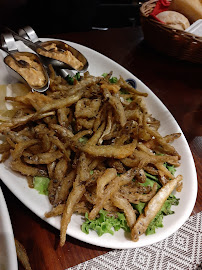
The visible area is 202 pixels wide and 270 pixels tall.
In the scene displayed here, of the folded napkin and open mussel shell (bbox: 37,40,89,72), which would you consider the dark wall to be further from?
the folded napkin

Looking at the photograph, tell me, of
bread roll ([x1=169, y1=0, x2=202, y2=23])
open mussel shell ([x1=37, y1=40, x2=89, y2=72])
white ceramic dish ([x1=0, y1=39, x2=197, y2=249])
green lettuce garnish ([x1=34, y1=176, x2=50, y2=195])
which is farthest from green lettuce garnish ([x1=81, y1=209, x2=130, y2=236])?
bread roll ([x1=169, y1=0, x2=202, y2=23])

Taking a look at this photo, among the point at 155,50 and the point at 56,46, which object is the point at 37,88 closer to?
the point at 56,46

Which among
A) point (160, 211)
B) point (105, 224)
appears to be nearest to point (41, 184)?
point (105, 224)

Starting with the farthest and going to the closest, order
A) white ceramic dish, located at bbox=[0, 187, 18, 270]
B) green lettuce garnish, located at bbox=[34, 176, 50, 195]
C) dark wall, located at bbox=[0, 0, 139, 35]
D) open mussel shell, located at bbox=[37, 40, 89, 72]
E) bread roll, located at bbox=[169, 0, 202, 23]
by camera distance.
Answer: dark wall, located at bbox=[0, 0, 139, 35]
bread roll, located at bbox=[169, 0, 202, 23]
open mussel shell, located at bbox=[37, 40, 89, 72]
green lettuce garnish, located at bbox=[34, 176, 50, 195]
white ceramic dish, located at bbox=[0, 187, 18, 270]

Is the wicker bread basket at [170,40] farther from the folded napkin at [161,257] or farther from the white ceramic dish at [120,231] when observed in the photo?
the folded napkin at [161,257]

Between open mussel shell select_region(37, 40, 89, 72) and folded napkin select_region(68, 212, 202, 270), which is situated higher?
open mussel shell select_region(37, 40, 89, 72)

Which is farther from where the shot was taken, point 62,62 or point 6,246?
point 62,62

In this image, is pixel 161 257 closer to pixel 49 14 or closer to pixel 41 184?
pixel 41 184
